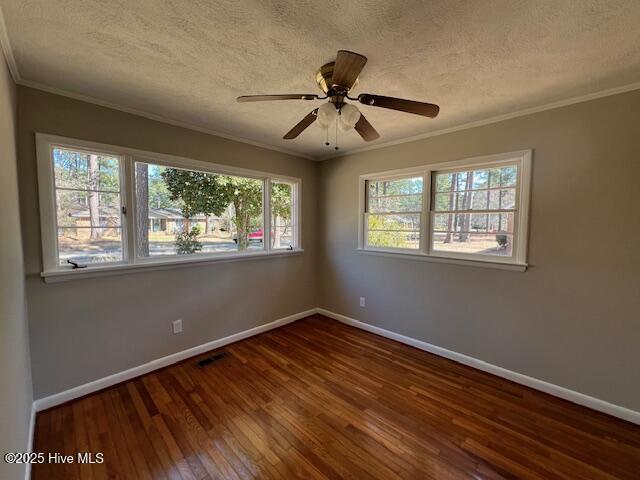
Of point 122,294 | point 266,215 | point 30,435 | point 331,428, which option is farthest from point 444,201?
point 30,435

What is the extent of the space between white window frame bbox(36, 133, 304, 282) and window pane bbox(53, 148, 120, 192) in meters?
0.04

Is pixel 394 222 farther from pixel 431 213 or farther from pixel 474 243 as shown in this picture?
pixel 474 243

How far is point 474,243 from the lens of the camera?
8.61ft

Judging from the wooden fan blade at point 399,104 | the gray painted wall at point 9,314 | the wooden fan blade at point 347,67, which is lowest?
the gray painted wall at point 9,314

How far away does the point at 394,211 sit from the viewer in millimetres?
3227

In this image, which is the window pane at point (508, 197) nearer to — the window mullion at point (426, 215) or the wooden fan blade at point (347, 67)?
the window mullion at point (426, 215)

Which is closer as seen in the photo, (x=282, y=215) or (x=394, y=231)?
(x=394, y=231)

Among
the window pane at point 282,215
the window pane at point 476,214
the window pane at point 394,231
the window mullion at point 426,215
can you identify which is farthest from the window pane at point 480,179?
the window pane at point 282,215

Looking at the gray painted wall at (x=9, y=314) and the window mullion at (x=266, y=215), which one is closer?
the gray painted wall at (x=9, y=314)

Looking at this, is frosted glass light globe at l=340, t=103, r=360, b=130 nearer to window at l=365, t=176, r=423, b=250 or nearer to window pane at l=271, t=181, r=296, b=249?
window at l=365, t=176, r=423, b=250

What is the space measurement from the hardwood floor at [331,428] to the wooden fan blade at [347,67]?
2199 mm

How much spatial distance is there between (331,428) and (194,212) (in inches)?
92.0

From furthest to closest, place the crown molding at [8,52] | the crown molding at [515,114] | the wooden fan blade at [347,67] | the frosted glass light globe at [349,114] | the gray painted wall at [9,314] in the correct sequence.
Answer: the crown molding at [515,114] → the frosted glass light globe at [349,114] → the crown molding at [8,52] → the wooden fan blade at [347,67] → the gray painted wall at [9,314]

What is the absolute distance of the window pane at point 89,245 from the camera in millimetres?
2041
